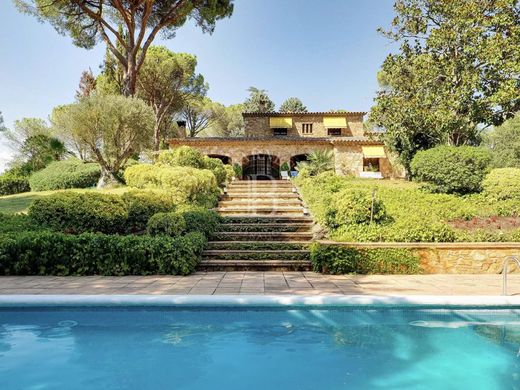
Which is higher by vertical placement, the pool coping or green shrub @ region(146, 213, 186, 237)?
green shrub @ region(146, 213, 186, 237)

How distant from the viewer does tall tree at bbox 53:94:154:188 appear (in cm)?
1642

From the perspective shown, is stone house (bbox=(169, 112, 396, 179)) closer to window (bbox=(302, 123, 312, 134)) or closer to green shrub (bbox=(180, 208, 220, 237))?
window (bbox=(302, 123, 312, 134))

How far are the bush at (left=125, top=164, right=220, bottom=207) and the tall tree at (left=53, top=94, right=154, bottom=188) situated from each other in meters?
4.85

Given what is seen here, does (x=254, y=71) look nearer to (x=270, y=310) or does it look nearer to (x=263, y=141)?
(x=263, y=141)

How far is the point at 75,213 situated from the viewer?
29.0ft

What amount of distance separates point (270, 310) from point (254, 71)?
22.0 meters

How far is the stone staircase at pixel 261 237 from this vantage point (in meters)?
8.01

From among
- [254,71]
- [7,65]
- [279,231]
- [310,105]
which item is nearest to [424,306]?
[279,231]

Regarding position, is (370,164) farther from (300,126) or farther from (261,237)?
(261,237)

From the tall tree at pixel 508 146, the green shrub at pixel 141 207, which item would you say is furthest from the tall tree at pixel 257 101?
the green shrub at pixel 141 207

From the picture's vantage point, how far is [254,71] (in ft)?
79.7

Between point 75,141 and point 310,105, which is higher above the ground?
point 310,105

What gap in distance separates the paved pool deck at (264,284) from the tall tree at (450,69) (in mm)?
10646

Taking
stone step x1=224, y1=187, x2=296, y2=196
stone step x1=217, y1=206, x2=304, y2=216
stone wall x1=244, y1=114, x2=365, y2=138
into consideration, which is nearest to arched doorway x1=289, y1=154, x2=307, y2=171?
stone wall x1=244, y1=114, x2=365, y2=138
